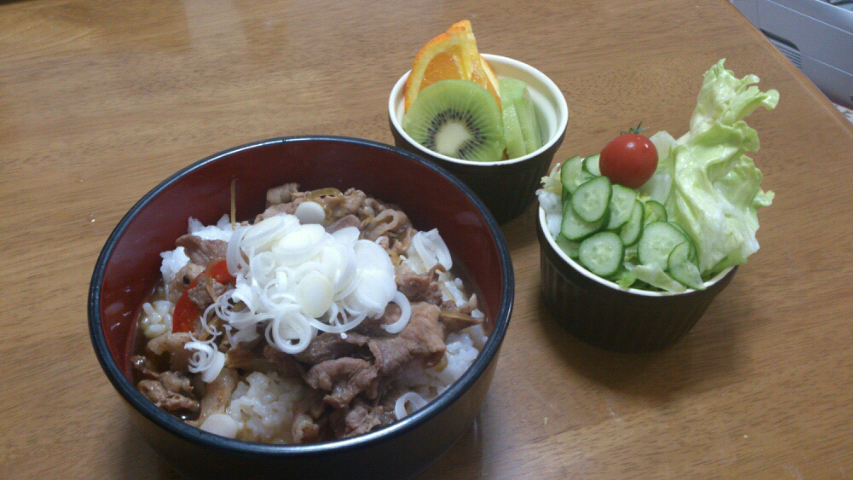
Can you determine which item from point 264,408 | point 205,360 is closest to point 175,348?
point 205,360

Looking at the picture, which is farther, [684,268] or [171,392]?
[684,268]

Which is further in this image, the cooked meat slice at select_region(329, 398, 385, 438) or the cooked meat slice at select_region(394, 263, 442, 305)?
the cooked meat slice at select_region(394, 263, 442, 305)

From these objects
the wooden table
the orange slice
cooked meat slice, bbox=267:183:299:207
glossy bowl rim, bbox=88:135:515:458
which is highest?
the orange slice

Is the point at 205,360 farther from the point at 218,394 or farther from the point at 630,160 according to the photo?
the point at 630,160

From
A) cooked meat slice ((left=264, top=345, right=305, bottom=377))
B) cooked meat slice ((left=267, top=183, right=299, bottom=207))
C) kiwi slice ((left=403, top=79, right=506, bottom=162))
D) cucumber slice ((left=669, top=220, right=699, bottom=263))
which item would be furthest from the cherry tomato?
cooked meat slice ((left=264, top=345, right=305, bottom=377))

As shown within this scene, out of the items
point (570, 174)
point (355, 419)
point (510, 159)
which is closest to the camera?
point (355, 419)

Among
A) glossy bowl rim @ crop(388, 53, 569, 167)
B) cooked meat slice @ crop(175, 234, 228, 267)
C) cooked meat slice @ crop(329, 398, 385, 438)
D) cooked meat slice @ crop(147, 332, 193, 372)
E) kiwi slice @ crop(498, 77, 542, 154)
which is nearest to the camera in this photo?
cooked meat slice @ crop(329, 398, 385, 438)

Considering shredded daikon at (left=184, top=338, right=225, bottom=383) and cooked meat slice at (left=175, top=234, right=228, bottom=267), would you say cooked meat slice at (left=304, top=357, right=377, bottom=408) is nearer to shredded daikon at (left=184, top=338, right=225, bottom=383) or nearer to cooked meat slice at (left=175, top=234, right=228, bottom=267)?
shredded daikon at (left=184, top=338, right=225, bottom=383)

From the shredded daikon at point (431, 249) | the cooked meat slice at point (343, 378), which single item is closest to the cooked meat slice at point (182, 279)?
the cooked meat slice at point (343, 378)
